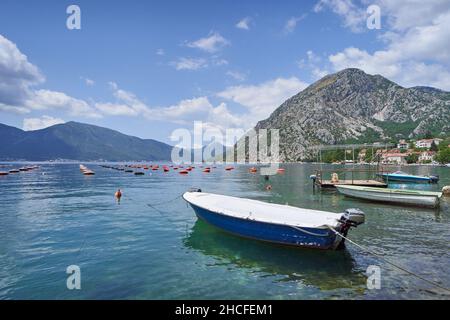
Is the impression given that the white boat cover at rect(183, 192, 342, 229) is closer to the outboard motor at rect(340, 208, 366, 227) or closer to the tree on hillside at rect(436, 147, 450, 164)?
the outboard motor at rect(340, 208, 366, 227)

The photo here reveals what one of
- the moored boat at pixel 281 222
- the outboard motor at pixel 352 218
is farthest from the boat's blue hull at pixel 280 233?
the outboard motor at pixel 352 218

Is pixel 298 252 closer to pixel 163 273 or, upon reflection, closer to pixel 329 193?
pixel 163 273

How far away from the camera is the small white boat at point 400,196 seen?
31.5 meters

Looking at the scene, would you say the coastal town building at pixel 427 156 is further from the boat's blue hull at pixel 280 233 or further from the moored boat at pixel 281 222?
the boat's blue hull at pixel 280 233

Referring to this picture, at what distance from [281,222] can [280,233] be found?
77 centimetres

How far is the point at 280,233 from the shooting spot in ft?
54.5

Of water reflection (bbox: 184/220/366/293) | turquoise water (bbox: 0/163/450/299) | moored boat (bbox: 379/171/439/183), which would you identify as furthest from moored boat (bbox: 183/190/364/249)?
moored boat (bbox: 379/171/439/183)

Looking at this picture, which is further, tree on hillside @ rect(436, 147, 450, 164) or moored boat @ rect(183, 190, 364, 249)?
tree on hillside @ rect(436, 147, 450, 164)

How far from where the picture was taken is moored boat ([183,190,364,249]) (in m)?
15.5

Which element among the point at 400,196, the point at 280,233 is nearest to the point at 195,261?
the point at 280,233

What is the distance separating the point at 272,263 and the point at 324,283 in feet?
9.80

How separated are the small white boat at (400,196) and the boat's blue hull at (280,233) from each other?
70.4ft

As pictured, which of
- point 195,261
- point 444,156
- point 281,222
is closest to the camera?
point 195,261

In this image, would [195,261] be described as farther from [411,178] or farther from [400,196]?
[411,178]
